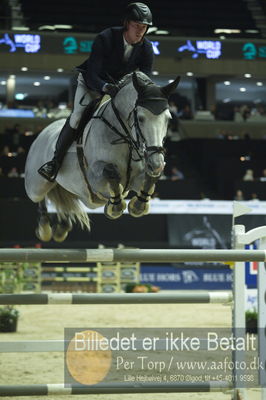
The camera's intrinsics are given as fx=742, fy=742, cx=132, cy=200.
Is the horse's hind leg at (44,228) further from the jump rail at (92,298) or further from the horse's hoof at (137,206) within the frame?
the jump rail at (92,298)

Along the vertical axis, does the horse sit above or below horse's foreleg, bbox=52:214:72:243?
above

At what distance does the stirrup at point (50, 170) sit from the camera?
21.1 ft

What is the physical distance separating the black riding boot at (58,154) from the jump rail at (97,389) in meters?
2.50

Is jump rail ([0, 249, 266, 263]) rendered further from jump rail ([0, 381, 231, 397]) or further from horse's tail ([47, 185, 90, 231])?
horse's tail ([47, 185, 90, 231])

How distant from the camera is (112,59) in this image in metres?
5.93

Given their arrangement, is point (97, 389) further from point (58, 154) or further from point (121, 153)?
point (58, 154)

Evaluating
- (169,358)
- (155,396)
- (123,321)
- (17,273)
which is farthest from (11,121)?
(155,396)

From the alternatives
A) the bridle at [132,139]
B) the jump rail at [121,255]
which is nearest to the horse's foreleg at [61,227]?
the bridle at [132,139]

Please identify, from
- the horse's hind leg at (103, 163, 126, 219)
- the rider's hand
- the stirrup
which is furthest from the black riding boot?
the horse's hind leg at (103, 163, 126, 219)

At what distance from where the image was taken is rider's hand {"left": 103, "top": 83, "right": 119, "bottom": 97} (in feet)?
18.4

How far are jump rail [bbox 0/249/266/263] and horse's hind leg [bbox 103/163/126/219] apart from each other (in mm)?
1036

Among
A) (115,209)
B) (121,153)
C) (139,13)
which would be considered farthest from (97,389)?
(139,13)

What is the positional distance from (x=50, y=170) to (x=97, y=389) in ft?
8.52

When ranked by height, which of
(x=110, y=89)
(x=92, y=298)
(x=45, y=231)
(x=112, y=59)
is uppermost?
(x=112, y=59)
